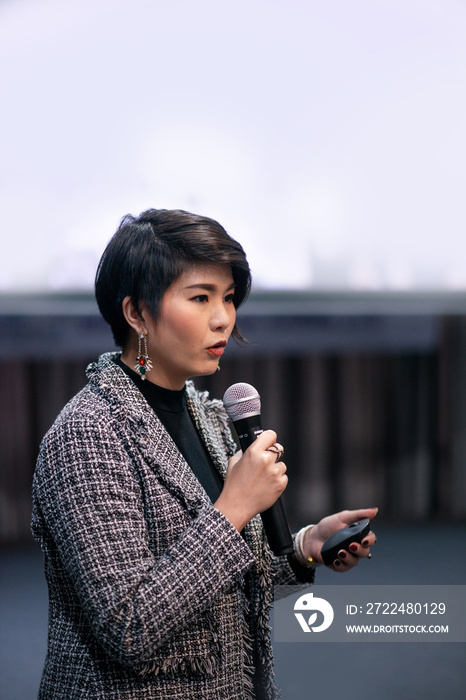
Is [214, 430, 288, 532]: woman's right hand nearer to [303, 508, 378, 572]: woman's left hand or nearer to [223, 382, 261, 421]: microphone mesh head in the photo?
[223, 382, 261, 421]: microphone mesh head

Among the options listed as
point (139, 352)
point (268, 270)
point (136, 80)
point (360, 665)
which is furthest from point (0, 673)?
point (136, 80)

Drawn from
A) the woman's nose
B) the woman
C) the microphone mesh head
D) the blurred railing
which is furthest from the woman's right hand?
the blurred railing

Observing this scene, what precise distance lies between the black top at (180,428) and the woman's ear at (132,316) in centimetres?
8

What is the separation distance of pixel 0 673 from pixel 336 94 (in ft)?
8.51

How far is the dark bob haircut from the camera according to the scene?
1037 millimetres

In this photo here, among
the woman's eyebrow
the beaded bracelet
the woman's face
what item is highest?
the woman's eyebrow

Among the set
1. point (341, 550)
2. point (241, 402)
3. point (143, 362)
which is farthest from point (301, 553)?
point (143, 362)

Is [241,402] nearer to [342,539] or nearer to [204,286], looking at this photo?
[204,286]

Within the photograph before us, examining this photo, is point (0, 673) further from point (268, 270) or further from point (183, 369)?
point (268, 270)

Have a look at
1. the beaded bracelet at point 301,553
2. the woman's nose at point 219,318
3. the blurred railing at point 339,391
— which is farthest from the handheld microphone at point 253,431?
the blurred railing at point 339,391

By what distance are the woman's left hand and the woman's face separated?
0.39m

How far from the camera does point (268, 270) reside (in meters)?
2.79

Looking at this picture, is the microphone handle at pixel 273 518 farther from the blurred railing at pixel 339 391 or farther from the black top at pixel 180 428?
the blurred railing at pixel 339 391

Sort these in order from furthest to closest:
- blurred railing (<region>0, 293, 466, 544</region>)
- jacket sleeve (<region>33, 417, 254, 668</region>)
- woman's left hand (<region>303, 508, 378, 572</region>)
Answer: blurred railing (<region>0, 293, 466, 544</region>) → woman's left hand (<region>303, 508, 378, 572</region>) → jacket sleeve (<region>33, 417, 254, 668</region>)
